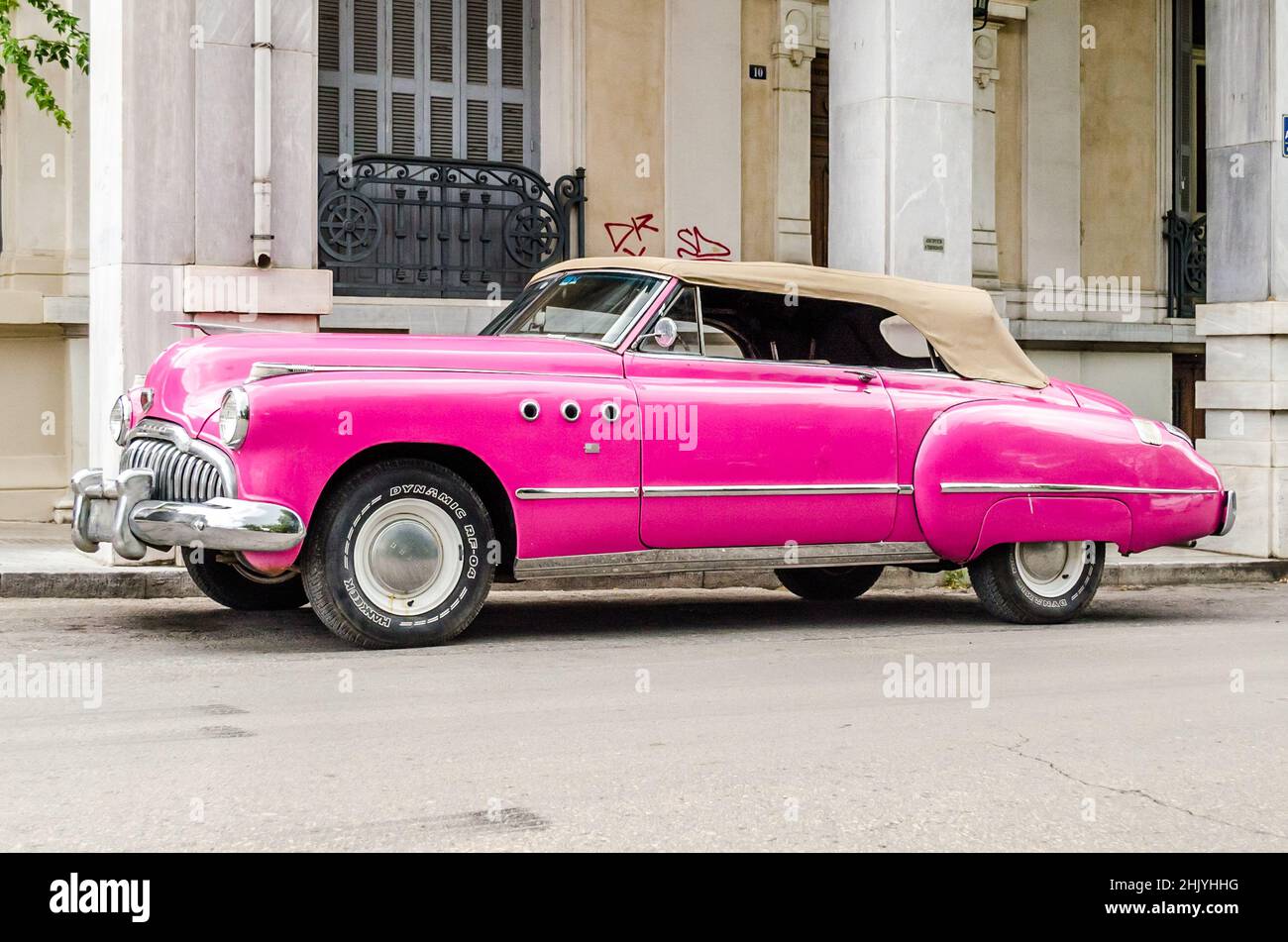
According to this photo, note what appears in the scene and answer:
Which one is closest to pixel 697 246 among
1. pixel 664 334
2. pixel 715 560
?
pixel 664 334

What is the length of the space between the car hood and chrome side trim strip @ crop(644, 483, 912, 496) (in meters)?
0.60

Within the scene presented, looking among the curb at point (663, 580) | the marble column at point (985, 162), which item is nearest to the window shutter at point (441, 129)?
the marble column at point (985, 162)

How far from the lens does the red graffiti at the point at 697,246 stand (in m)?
15.8

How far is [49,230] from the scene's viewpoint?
13.5 meters

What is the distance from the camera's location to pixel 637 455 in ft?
24.3

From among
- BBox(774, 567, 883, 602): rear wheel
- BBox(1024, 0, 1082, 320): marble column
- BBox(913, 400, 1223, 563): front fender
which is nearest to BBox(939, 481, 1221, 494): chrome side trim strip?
BBox(913, 400, 1223, 563): front fender

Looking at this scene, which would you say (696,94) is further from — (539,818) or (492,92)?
(539,818)

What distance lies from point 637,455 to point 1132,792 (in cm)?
318

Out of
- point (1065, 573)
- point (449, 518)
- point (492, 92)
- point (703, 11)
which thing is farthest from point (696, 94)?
point (449, 518)

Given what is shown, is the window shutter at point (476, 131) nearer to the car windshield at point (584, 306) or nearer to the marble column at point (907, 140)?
the marble column at point (907, 140)

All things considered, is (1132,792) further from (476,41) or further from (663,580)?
(476,41)

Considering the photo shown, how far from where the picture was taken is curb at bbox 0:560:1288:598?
9.06 meters

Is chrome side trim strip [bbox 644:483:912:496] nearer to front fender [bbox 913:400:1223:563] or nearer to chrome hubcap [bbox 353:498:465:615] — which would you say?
front fender [bbox 913:400:1223:563]

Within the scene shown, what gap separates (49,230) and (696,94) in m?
6.10
